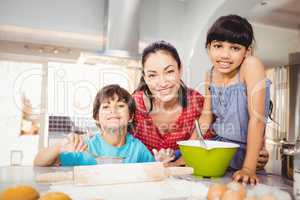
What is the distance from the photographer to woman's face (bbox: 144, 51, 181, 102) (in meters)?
1.28

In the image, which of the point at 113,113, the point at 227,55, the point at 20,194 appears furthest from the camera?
the point at 227,55

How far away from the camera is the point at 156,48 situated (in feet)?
4.27

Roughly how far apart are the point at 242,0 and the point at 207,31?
0.71ft

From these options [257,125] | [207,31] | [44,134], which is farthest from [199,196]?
[207,31]

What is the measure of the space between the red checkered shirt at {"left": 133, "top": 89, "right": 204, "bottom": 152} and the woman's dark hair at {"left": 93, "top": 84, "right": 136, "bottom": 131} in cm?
2

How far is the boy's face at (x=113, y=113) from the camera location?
120cm

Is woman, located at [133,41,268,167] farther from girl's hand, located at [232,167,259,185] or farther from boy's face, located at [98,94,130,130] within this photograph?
girl's hand, located at [232,167,259,185]

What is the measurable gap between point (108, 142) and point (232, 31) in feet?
2.47

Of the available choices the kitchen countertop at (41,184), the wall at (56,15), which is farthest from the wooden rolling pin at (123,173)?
the wall at (56,15)

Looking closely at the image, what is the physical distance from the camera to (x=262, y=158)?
133 centimetres

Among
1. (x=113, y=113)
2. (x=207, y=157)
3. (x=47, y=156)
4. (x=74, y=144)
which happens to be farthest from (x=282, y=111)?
(x=47, y=156)

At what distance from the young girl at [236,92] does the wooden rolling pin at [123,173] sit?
275mm

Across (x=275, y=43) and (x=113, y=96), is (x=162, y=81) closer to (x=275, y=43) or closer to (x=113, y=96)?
(x=113, y=96)

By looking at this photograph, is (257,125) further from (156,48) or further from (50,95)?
(50,95)
